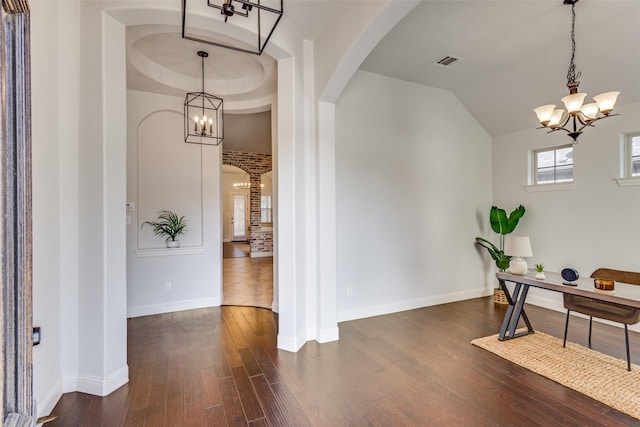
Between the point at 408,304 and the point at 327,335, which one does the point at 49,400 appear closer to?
the point at 327,335

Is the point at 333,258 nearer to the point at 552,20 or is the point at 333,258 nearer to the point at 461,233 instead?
the point at 461,233

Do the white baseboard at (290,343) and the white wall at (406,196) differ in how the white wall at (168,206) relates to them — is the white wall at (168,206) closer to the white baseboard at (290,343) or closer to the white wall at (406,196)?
the white baseboard at (290,343)

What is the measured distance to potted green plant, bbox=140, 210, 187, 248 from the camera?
418cm

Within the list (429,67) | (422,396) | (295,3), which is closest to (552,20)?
(429,67)

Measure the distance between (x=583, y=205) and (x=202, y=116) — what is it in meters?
5.21

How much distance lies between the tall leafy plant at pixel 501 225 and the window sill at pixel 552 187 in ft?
0.98

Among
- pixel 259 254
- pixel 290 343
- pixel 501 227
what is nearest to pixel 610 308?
pixel 501 227

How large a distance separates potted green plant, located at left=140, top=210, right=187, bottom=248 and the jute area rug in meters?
3.88

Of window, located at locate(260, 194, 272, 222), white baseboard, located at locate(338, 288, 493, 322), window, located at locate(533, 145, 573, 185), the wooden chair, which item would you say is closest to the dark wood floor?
white baseboard, located at locate(338, 288, 493, 322)

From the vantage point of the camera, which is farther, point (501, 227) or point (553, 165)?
point (501, 227)

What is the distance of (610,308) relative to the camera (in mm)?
2811

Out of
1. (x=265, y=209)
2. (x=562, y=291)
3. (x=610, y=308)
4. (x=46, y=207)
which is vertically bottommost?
(x=610, y=308)

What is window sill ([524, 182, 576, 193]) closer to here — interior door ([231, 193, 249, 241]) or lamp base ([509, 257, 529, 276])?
lamp base ([509, 257, 529, 276])

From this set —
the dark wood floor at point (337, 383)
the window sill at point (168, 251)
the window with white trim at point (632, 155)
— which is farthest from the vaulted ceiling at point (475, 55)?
the dark wood floor at point (337, 383)
